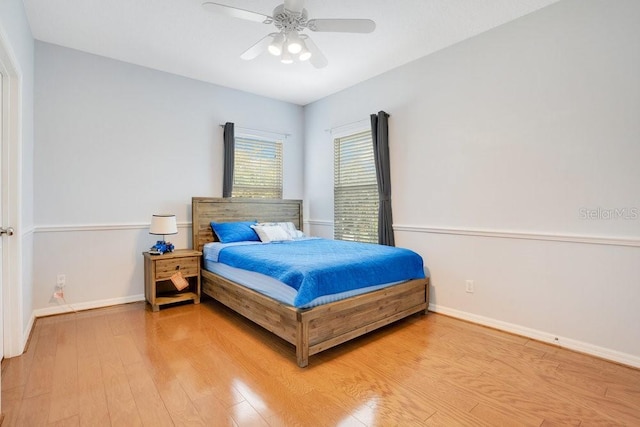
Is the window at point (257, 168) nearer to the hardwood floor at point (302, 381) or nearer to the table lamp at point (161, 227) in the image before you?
the table lamp at point (161, 227)

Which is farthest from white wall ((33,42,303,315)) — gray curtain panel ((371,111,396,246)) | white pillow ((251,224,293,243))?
gray curtain panel ((371,111,396,246))

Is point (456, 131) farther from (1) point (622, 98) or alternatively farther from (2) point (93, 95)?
(2) point (93, 95)

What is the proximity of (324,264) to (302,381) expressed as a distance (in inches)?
33.0

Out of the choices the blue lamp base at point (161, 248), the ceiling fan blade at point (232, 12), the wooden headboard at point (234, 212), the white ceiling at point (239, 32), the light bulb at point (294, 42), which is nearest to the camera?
the ceiling fan blade at point (232, 12)

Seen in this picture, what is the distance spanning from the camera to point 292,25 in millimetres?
2344

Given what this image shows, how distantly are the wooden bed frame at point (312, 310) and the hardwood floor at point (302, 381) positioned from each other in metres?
0.15

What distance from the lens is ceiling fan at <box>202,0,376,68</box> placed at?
2144mm

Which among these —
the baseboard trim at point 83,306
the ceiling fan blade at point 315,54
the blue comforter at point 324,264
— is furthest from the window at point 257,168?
the ceiling fan blade at point 315,54

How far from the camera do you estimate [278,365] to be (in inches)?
88.7

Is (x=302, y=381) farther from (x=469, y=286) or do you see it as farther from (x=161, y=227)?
(x=161, y=227)

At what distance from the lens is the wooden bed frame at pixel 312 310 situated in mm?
2266

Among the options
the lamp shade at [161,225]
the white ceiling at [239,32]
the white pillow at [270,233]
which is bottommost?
the white pillow at [270,233]

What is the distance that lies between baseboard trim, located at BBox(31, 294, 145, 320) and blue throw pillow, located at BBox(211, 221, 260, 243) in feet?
3.84

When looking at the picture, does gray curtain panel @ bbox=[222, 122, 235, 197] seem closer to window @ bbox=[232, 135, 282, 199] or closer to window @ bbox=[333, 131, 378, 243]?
window @ bbox=[232, 135, 282, 199]
